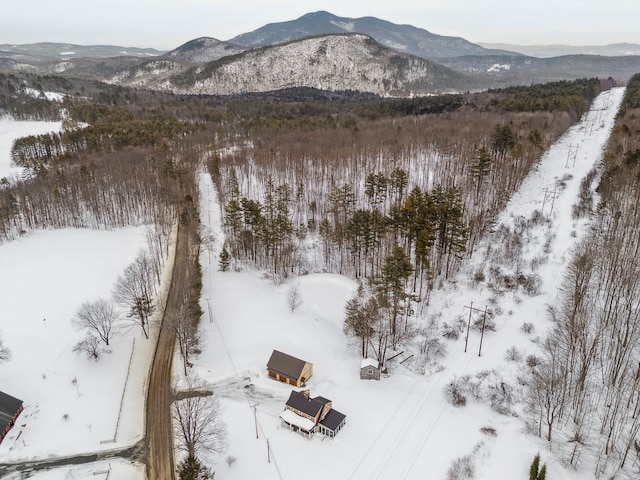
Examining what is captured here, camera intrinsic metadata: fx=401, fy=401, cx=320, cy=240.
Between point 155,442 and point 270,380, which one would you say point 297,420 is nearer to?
point 270,380

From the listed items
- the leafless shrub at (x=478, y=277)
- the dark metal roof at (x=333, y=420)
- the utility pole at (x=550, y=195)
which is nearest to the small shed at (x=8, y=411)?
the dark metal roof at (x=333, y=420)

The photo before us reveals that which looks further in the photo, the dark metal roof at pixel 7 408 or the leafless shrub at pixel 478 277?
the leafless shrub at pixel 478 277

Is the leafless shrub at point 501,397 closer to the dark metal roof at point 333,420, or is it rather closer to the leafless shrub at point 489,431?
the leafless shrub at point 489,431

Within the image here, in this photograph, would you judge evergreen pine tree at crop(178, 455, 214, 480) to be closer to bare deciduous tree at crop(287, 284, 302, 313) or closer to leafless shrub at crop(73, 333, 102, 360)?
leafless shrub at crop(73, 333, 102, 360)

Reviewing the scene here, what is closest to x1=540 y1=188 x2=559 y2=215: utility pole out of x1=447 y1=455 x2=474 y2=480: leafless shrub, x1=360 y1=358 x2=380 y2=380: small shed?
x1=360 y1=358 x2=380 y2=380: small shed

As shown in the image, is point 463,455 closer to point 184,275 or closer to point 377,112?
point 184,275

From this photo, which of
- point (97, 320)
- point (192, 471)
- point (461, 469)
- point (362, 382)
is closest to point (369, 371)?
point (362, 382)
